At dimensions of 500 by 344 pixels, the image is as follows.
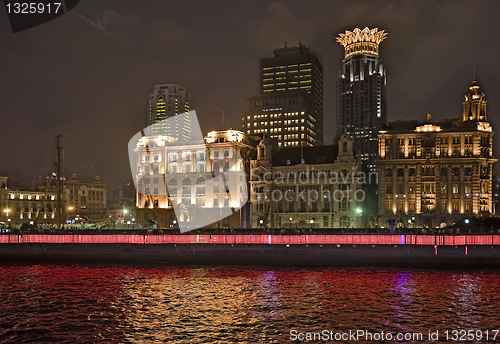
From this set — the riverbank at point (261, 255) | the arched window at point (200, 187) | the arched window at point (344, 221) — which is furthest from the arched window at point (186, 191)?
the riverbank at point (261, 255)

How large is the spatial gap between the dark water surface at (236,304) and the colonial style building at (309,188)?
163ft

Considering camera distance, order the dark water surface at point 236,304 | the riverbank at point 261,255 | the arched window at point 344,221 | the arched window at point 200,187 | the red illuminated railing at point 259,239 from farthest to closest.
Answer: the arched window at point 200,187 → the arched window at point 344,221 → the red illuminated railing at point 259,239 → the riverbank at point 261,255 → the dark water surface at point 236,304

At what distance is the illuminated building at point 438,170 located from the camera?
390 feet

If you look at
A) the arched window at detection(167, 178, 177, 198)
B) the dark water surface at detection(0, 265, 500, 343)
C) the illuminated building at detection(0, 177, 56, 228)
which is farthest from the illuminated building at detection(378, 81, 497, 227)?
the illuminated building at detection(0, 177, 56, 228)

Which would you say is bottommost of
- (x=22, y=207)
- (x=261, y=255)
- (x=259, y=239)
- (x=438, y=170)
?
(x=261, y=255)

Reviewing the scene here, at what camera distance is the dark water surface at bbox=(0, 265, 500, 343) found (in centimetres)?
4222

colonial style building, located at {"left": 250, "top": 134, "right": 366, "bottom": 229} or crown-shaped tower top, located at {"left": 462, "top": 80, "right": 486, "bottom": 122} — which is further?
crown-shaped tower top, located at {"left": 462, "top": 80, "right": 486, "bottom": 122}

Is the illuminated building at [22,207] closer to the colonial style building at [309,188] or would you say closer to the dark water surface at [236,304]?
the colonial style building at [309,188]

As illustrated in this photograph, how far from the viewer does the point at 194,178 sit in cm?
13975

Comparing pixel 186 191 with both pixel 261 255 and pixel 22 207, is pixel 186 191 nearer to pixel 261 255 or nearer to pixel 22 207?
pixel 261 255

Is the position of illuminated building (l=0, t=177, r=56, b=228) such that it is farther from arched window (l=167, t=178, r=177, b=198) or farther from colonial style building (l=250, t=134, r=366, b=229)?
colonial style building (l=250, t=134, r=366, b=229)

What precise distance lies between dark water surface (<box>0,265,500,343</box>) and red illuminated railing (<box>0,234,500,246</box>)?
6796 millimetres

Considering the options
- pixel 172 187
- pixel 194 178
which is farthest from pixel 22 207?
pixel 194 178

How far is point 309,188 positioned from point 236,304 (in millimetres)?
76188
